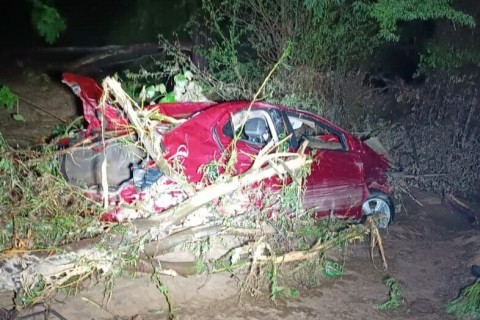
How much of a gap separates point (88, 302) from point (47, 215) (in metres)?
1.12

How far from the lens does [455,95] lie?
9.95 metres

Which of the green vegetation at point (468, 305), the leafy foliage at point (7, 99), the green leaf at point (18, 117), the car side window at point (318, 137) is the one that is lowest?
the green vegetation at point (468, 305)

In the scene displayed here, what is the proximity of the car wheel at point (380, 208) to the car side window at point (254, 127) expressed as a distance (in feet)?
5.96

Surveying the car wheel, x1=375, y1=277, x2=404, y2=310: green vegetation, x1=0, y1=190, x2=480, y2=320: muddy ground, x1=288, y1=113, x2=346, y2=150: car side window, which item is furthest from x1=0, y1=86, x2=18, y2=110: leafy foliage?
x1=375, y1=277, x2=404, y2=310: green vegetation

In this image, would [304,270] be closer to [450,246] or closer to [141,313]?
[141,313]

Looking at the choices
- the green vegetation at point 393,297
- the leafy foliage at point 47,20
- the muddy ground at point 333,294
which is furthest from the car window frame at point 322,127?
the leafy foliage at point 47,20

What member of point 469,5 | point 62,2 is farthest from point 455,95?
point 62,2

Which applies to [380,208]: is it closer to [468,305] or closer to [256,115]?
[468,305]

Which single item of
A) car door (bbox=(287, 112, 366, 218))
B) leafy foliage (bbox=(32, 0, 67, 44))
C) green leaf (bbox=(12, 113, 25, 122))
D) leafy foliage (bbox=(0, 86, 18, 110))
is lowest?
car door (bbox=(287, 112, 366, 218))

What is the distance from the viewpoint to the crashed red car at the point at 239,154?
17.7 feet

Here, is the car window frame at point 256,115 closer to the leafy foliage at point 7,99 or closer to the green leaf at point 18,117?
the green leaf at point 18,117

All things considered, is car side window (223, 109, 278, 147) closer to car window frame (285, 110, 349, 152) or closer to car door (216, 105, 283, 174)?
car door (216, 105, 283, 174)

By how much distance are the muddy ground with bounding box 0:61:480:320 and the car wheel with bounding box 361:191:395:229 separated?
176mm

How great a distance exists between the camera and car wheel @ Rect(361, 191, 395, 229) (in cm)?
709
